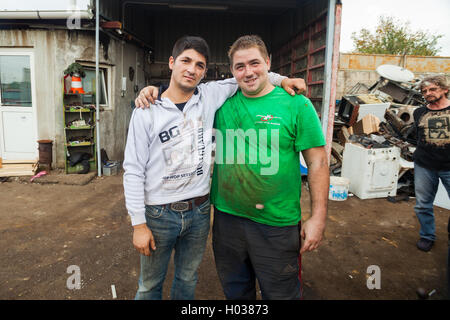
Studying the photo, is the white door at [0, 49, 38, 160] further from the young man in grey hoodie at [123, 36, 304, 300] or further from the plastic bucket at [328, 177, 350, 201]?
the plastic bucket at [328, 177, 350, 201]

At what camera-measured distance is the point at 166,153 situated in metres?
1.93

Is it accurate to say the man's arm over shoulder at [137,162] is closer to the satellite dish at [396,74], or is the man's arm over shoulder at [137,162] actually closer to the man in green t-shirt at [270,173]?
the man in green t-shirt at [270,173]

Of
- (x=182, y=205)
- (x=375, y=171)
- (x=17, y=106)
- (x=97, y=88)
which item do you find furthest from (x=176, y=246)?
(x=17, y=106)

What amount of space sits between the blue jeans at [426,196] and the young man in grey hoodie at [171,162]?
2.96 m

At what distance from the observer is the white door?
23.8ft

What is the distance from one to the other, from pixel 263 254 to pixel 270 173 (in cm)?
55

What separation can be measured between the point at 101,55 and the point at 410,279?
7872 mm

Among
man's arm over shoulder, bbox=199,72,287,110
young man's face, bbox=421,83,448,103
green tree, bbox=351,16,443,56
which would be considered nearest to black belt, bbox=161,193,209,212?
man's arm over shoulder, bbox=199,72,287,110

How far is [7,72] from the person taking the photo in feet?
23.9

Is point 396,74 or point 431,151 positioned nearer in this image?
point 431,151

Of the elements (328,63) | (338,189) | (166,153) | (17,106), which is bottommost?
(338,189)

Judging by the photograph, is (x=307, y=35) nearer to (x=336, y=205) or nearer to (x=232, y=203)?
(x=336, y=205)

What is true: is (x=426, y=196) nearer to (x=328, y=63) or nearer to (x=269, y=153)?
(x=269, y=153)

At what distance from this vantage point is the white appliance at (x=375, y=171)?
18.5 feet
